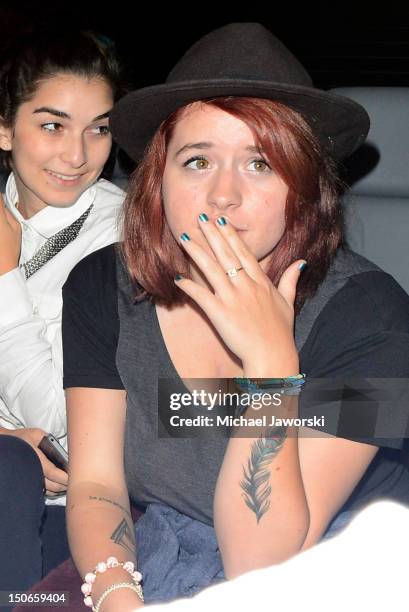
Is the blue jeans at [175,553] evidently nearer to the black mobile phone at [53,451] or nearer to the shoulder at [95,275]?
the black mobile phone at [53,451]

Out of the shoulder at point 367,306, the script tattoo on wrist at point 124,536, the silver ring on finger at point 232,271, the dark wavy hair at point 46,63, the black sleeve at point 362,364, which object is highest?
the dark wavy hair at point 46,63

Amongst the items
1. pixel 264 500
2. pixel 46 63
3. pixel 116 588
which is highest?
pixel 46 63

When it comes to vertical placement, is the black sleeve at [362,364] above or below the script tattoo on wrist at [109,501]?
above

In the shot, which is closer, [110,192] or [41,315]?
[41,315]

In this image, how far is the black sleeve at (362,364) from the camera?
150 cm

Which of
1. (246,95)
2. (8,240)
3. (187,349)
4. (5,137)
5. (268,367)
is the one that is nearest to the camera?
(268,367)

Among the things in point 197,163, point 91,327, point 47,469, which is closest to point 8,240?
point 91,327

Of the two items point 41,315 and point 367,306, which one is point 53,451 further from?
point 367,306

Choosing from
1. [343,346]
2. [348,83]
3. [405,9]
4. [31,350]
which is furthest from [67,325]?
[405,9]

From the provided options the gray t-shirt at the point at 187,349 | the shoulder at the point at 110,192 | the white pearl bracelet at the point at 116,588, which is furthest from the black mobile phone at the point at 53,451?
the shoulder at the point at 110,192

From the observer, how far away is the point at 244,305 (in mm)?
1410

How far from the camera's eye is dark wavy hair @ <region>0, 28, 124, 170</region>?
201cm

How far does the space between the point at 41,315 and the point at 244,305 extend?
70cm

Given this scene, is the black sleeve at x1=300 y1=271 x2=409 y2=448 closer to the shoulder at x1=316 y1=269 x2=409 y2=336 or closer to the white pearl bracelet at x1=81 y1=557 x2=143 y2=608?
the shoulder at x1=316 y1=269 x2=409 y2=336
